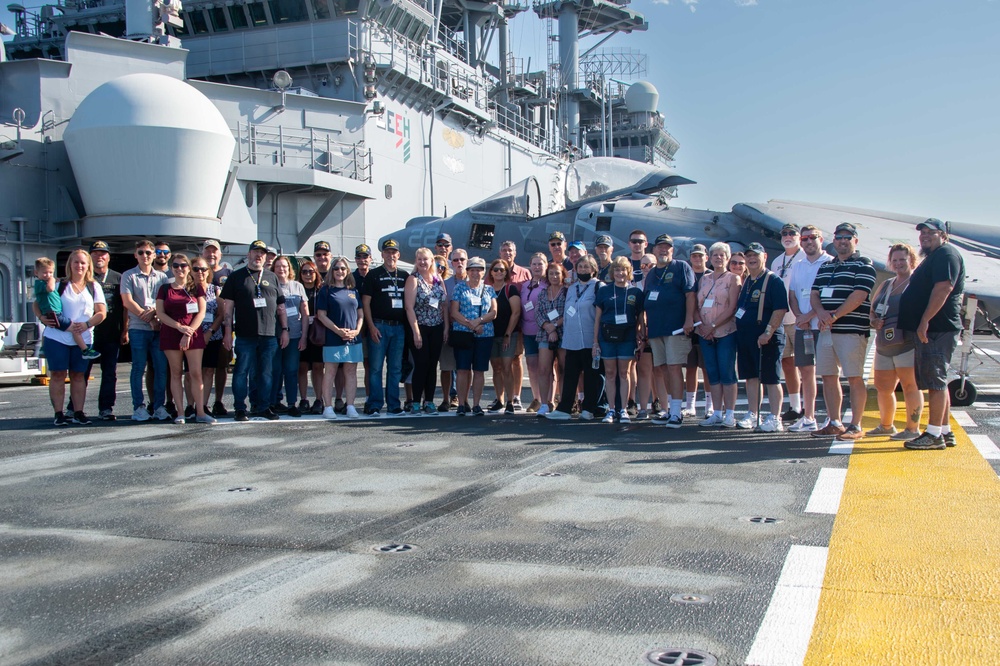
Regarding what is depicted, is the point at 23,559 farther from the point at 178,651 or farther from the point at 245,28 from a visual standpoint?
the point at 245,28

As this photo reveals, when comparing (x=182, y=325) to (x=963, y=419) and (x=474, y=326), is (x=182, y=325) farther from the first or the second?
(x=963, y=419)

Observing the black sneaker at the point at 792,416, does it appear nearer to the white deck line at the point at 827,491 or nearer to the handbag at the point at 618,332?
the handbag at the point at 618,332

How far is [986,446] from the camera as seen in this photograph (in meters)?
6.48

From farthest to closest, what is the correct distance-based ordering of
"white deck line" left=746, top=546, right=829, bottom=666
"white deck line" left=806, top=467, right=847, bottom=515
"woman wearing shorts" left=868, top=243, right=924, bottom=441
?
1. "woman wearing shorts" left=868, top=243, right=924, bottom=441
2. "white deck line" left=806, top=467, right=847, bottom=515
3. "white deck line" left=746, top=546, right=829, bottom=666

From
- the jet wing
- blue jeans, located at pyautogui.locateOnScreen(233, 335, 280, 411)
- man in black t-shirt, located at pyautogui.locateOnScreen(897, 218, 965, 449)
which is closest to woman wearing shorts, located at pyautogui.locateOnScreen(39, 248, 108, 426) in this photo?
blue jeans, located at pyautogui.locateOnScreen(233, 335, 280, 411)

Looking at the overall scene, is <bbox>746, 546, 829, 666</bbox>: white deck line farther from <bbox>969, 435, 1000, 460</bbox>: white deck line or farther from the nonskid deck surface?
<bbox>969, 435, 1000, 460</bbox>: white deck line

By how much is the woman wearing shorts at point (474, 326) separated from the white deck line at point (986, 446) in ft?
15.2

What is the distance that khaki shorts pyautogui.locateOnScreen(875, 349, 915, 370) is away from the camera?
266 inches

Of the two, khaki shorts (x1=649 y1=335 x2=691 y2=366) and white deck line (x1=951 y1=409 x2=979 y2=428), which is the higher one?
khaki shorts (x1=649 y1=335 x2=691 y2=366)

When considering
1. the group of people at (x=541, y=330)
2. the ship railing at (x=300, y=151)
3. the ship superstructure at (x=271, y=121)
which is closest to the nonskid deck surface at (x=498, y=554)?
the group of people at (x=541, y=330)

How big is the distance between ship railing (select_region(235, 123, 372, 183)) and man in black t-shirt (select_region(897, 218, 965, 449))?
20.5 meters

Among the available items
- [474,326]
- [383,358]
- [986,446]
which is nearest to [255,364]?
[383,358]

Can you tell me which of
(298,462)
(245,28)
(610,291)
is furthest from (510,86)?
(298,462)

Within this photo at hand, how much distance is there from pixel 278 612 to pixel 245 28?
1137 inches
